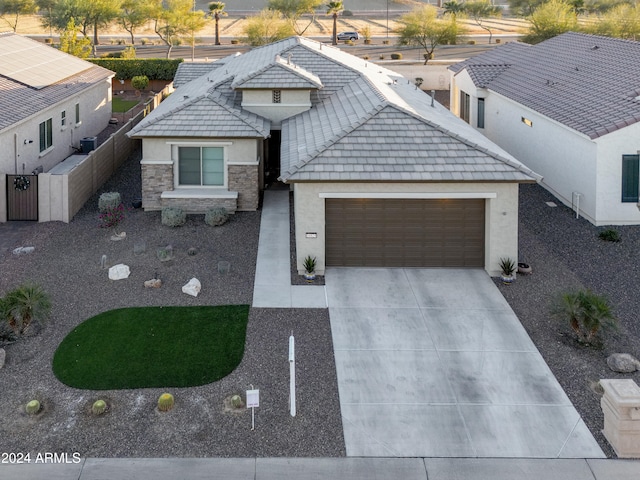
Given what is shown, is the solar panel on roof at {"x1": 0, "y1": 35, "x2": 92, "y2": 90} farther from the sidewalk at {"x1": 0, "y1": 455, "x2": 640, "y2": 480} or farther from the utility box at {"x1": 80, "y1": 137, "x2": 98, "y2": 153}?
the sidewalk at {"x1": 0, "y1": 455, "x2": 640, "y2": 480}

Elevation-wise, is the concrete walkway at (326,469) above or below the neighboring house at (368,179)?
below

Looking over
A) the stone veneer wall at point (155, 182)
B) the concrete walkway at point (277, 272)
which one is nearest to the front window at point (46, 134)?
the stone veneer wall at point (155, 182)

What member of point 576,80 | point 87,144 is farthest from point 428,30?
point 87,144

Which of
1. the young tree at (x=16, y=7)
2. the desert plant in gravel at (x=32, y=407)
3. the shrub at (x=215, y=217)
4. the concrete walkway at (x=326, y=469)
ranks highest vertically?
the young tree at (x=16, y=7)

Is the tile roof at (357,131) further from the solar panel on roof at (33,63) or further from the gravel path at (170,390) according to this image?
the solar panel on roof at (33,63)

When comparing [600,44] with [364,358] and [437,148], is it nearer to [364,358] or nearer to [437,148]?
[437,148]

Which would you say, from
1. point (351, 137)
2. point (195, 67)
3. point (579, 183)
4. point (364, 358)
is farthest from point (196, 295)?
point (195, 67)

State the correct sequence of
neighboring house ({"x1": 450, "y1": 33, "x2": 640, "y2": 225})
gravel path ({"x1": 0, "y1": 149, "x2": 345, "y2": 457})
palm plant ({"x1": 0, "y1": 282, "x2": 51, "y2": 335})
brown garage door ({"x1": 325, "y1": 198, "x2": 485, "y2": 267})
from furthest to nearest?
1. neighboring house ({"x1": 450, "y1": 33, "x2": 640, "y2": 225})
2. brown garage door ({"x1": 325, "y1": 198, "x2": 485, "y2": 267})
3. palm plant ({"x1": 0, "y1": 282, "x2": 51, "y2": 335})
4. gravel path ({"x1": 0, "y1": 149, "x2": 345, "y2": 457})

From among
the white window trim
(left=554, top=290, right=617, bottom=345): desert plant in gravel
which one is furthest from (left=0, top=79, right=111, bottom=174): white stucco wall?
(left=554, top=290, right=617, bottom=345): desert plant in gravel
